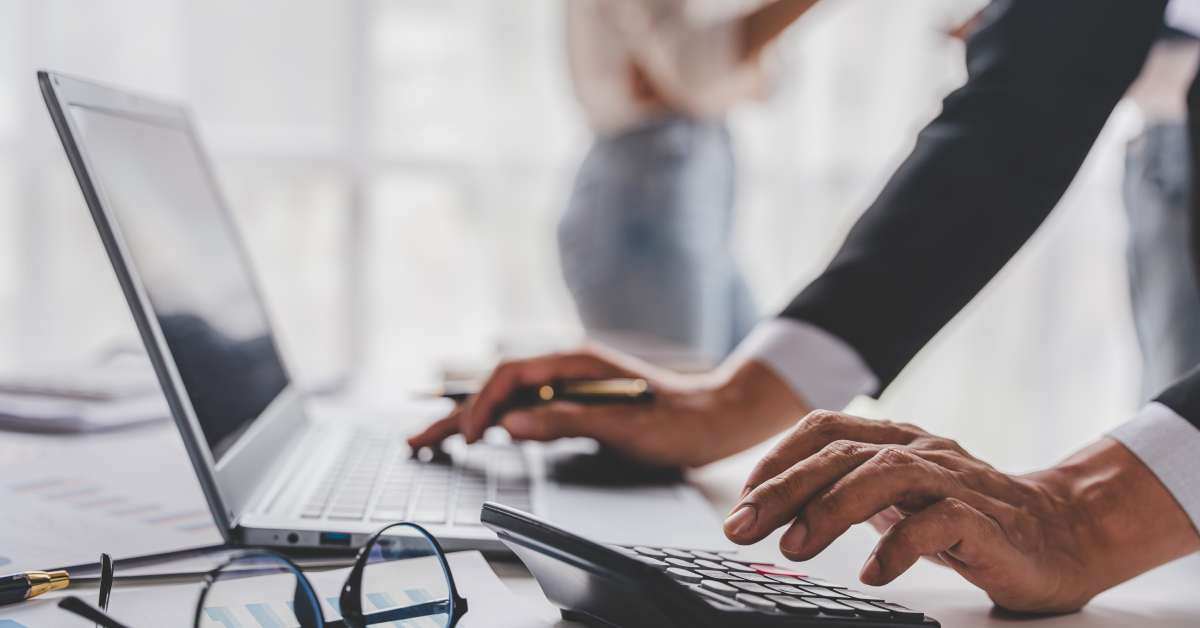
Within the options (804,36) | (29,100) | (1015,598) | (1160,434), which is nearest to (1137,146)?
(1160,434)

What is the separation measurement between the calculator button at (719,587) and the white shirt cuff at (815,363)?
0.40 metres

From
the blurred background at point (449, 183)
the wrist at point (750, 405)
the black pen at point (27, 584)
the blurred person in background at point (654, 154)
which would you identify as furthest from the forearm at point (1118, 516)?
the blurred background at point (449, 183)

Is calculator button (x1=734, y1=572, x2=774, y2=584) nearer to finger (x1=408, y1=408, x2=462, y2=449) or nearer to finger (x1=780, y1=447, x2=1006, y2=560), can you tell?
finger (x1=780, y1=447, x2=1006, y2=560)

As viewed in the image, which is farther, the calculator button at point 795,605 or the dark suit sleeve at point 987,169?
the dark suit sleeve at point 987,169

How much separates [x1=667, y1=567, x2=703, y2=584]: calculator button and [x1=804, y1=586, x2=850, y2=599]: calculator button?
55mm

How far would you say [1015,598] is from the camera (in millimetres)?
521

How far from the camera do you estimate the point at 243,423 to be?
681 millimetres

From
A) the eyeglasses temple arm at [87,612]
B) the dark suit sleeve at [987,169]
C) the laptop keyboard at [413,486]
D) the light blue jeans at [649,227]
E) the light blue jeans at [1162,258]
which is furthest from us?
the light blue jeans at [649,227]

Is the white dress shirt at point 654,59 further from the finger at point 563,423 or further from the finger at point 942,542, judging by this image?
the finger at point 942,542

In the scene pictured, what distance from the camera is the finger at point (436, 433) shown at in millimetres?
817

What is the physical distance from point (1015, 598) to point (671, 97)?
1529 millimetres

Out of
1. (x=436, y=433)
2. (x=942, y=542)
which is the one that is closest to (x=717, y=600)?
(x=942, y=542)

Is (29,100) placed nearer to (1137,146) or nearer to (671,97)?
(671,97)

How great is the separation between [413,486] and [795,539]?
325 millimetres
